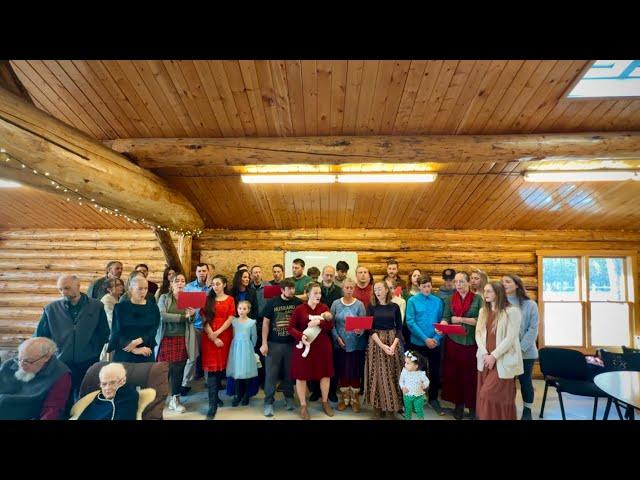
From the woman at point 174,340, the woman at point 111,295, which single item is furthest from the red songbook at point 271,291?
the woman at point 111,295

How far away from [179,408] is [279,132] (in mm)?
4258

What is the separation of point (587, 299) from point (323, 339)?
678cm

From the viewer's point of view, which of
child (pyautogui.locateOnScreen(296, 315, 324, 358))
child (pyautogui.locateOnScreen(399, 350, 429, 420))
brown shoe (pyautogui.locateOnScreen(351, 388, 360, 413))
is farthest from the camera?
brown shoe (pyautogui.locateOnScreen(351, 388, 360, 413))

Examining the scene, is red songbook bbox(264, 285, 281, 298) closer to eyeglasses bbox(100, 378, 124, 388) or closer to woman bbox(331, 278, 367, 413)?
woman bbox(331, 278, 367, 413)

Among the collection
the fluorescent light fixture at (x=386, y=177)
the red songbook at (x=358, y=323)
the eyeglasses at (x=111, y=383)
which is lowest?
the eyeglasses at (x=111, y=383)

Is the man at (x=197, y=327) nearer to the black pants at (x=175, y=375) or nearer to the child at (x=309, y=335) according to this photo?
the black pants at (x=175, y=375)

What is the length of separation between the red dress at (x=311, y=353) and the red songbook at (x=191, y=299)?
124 cm

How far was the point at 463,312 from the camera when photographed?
16.9 ft

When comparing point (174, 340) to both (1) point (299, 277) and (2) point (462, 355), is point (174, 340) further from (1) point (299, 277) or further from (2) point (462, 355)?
(2) point (462, 355)

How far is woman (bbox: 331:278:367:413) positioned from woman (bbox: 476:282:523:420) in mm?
1697

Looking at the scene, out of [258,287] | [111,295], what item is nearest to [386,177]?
[258,287]

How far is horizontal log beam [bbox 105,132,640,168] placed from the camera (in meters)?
5.23

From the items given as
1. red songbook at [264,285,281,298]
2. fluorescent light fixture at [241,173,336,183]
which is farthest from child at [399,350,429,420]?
fluorescent light fixture at [241,173,336,183]

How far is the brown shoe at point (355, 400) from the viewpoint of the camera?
17.3 feet
